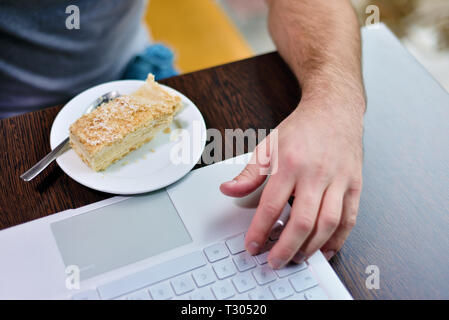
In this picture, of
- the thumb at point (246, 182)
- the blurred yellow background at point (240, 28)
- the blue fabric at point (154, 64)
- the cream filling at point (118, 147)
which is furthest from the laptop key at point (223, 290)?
the blurred yellow background at point (240, 28)

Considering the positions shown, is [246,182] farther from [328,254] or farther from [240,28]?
[240,28]

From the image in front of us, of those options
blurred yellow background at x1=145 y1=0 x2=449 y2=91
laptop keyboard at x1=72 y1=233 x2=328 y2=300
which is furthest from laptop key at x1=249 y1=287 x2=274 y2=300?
blurred yellow background at x1=145 y1=0 x2=449 y2=91

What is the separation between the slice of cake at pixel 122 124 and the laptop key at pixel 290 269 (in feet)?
0.92

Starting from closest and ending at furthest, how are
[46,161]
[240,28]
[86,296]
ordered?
[86,296] → [46,161] → [240,28]

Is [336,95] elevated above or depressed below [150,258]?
above

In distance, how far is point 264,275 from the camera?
19.4 inches

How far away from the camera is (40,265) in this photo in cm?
48

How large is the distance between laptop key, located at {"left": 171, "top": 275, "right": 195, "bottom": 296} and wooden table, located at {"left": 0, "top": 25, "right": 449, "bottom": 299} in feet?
0.54

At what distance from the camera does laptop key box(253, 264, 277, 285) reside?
0.49m

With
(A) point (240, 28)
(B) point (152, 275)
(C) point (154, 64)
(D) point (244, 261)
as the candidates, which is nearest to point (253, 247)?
(D) point (244, 261)

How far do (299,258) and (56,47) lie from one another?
0.63 m

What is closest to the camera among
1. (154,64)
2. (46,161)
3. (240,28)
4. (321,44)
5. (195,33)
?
(46,161)

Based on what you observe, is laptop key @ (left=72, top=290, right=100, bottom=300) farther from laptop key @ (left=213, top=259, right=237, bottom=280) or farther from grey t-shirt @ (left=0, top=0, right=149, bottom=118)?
grey t-shirt @ (left=0, top=0, right=149, bottom=118)

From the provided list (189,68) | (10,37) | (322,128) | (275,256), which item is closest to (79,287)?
(275,256)
